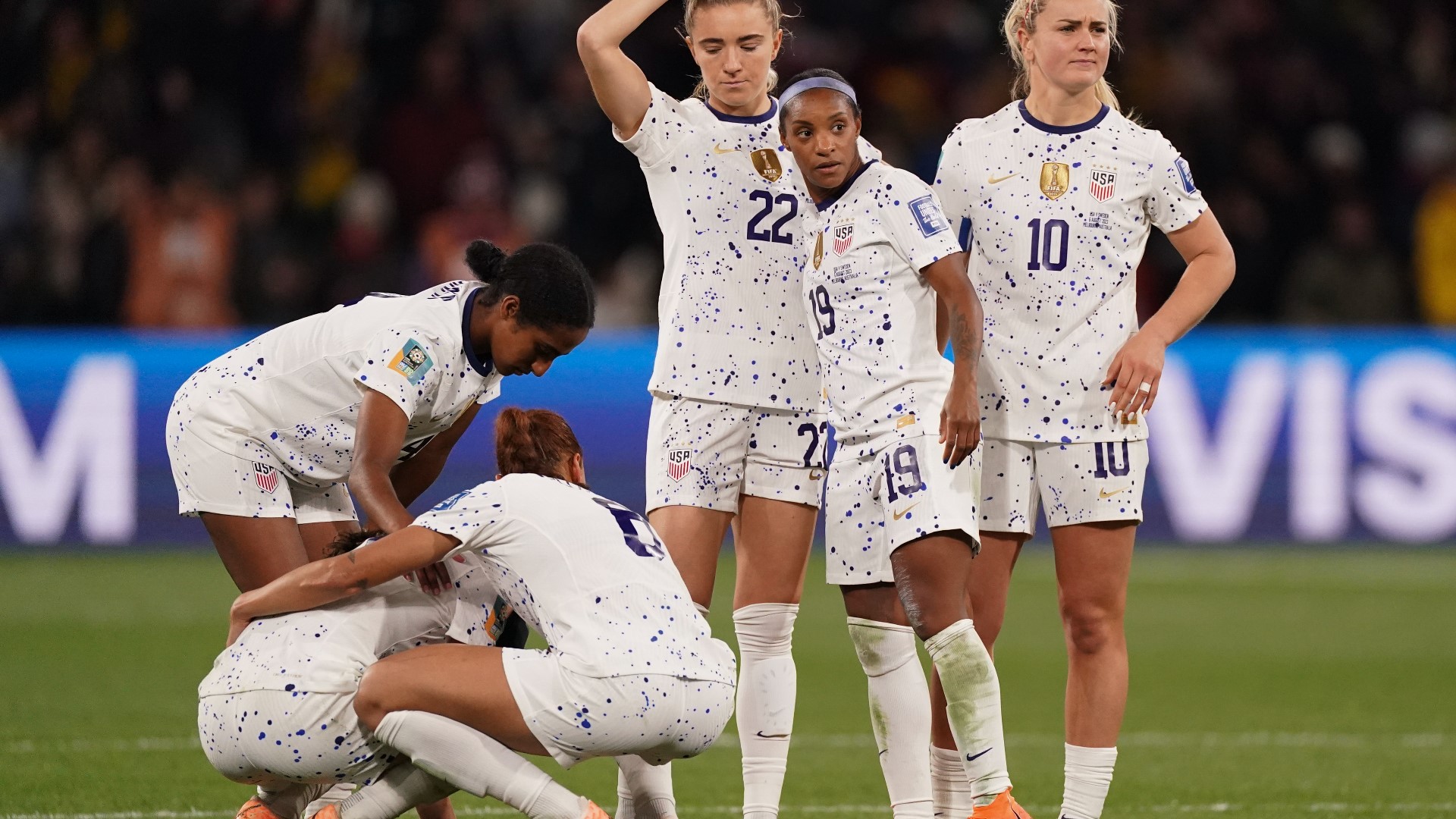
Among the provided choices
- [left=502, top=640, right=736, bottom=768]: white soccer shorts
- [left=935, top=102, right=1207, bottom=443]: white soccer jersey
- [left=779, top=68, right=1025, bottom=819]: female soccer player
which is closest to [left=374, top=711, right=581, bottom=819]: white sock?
[left=502, top=640, right=736, bottom=768]: white soccer shorts

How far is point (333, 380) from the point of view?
5438mm

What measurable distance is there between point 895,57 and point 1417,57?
4.42 m

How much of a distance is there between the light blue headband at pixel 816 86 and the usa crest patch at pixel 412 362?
4.10ft

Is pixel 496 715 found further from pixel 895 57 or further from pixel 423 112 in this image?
pixel 895 57

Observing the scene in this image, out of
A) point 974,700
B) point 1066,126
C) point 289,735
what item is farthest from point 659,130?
point 289,735

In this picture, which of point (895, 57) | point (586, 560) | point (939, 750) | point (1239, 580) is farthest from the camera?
point (895, 57)

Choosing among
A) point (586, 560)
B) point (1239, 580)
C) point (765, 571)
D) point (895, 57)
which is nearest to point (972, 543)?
point (765, 571)

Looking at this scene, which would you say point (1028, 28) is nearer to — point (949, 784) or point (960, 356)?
point (960, 356)

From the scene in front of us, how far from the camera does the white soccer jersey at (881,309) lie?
17.0 ft

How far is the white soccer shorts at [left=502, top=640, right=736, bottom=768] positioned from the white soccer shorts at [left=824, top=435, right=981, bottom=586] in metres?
0.67

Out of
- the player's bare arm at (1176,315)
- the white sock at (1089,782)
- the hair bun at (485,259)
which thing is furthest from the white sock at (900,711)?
the hair bun at (485,259)

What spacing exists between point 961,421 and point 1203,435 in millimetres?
7631

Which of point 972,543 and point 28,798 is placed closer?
point 972,543

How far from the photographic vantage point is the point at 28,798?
19.6 feet
